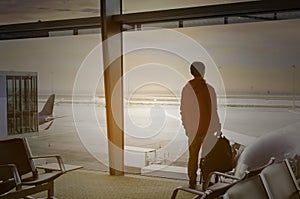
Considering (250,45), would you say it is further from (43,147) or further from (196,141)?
(43,147)

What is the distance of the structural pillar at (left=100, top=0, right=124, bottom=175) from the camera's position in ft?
18.1

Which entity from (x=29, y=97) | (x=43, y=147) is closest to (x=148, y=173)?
(x=43, y=147)

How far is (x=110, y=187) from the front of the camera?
5332 mm

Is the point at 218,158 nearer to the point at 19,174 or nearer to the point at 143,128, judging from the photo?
the point at 143,128

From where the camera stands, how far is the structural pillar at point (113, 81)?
551 centimetres

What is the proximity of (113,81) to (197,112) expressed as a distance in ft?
3.98

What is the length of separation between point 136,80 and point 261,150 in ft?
6.22

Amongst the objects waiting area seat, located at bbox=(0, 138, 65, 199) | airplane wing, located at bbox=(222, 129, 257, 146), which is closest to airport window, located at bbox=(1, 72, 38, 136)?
waiting area seat, located at bbox=(0, 138, 65, 199)

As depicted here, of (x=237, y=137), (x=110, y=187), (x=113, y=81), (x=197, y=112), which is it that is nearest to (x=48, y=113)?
(x=113, y=81)

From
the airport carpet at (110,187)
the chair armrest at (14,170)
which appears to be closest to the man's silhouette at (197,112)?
the airport carpet at (110,187)

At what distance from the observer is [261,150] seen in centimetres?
516

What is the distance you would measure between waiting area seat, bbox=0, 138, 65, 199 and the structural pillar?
4.40 ft

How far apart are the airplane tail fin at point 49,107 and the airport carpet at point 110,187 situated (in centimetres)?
114

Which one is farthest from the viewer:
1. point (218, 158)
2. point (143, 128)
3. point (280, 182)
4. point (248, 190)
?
point (143, 128)
